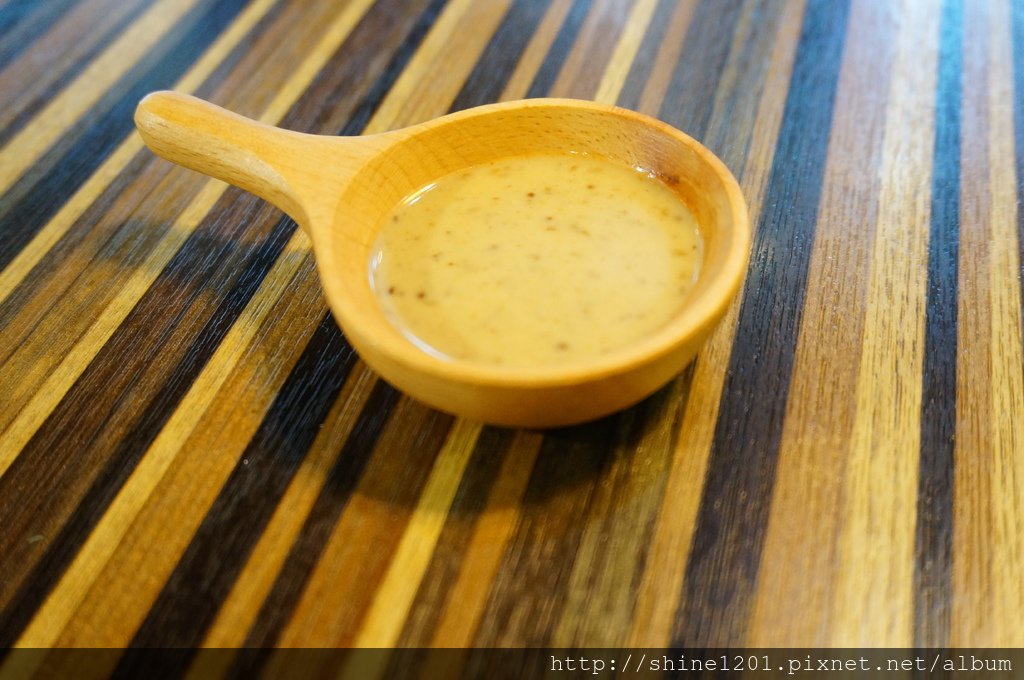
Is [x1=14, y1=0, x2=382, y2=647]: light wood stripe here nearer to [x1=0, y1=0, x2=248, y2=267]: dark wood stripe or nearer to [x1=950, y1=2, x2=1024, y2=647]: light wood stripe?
[x1=0, y1=0, x2=248, y2=267]: dark wood stripe

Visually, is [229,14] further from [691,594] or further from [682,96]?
[691,594]

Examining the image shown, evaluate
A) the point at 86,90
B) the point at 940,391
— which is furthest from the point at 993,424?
the point at 86,90

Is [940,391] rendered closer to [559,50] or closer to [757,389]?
[757,389]

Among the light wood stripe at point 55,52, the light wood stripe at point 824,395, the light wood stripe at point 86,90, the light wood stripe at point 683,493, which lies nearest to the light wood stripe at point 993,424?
the light wood stripe at point 824,395

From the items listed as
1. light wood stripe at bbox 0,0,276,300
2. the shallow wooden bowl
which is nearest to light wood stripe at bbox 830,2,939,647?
the shallow wooden bowl

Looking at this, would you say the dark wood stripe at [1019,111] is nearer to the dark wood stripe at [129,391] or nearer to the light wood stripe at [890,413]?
the light wood stripe at [890,413]
